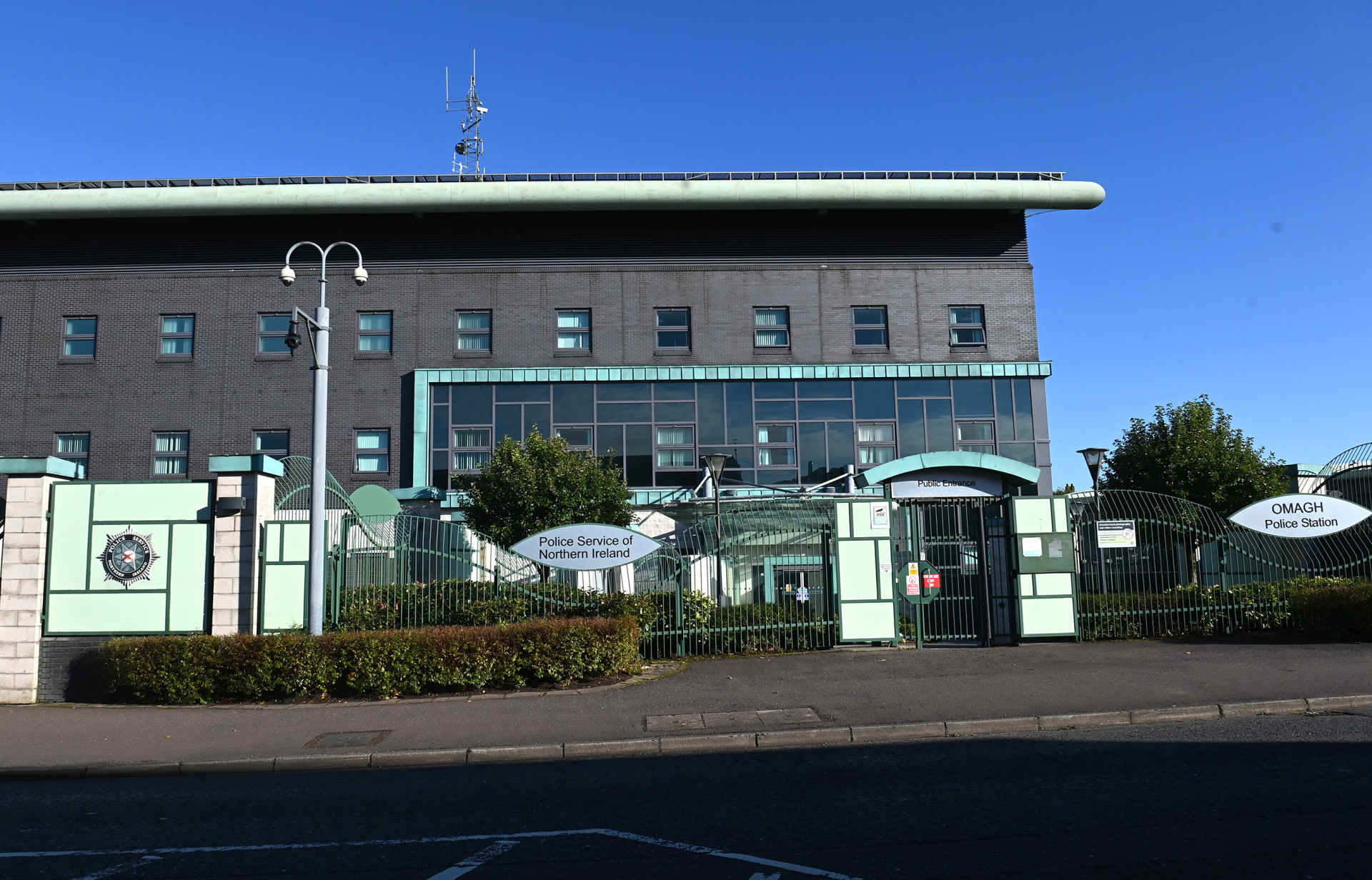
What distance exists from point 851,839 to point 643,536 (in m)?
9.53

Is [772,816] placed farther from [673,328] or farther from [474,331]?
[474,331]

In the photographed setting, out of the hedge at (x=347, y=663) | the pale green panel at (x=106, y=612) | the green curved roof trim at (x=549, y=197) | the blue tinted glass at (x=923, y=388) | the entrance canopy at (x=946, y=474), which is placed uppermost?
the green curved roof trim at (x=549, y=197)

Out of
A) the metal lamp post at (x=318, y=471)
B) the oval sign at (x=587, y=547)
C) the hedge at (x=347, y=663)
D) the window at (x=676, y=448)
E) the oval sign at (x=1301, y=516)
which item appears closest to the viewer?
the hedge at (x=347, y=663)

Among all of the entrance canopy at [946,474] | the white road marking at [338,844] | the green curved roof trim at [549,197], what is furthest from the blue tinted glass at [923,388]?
the white road marking at [338,844]

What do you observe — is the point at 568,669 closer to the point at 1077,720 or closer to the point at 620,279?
the point at 1077,720

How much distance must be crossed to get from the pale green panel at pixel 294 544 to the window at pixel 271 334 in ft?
54.0

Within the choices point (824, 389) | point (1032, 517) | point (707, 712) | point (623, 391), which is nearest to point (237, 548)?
point (707, 712)

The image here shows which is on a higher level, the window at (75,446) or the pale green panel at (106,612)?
the window at (75,446)

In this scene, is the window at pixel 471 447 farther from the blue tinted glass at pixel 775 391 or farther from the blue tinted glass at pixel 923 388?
the blue tinted glass at pixel 923 388

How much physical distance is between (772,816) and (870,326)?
79.0 feet

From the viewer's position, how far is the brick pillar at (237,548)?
44.0ft

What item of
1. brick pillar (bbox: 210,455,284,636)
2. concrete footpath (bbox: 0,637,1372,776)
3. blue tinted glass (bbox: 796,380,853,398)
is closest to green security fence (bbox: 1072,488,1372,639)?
concrete footpath (bbox: 0,637,1372,776)

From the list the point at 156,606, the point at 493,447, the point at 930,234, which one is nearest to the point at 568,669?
the point at 156,606

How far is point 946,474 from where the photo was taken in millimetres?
27172
